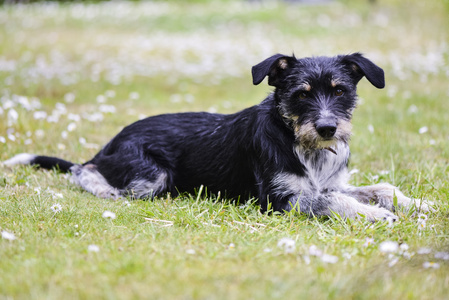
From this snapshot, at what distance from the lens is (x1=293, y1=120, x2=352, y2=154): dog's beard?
4378mm

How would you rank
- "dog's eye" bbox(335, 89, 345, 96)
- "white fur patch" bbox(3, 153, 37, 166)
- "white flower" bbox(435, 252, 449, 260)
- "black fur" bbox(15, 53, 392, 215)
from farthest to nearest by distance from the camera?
"white fur patch" bbox(3, 153, 37, 166)
"dog's eye" bbox(335, 89, 345, 96)
"black fur" bbox(15, 53, 392, 215)
"white flower" bbox(435, 252, 449, 260)

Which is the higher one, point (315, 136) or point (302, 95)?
point (302, 95)

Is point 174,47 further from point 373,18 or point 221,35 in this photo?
→ point 373,18

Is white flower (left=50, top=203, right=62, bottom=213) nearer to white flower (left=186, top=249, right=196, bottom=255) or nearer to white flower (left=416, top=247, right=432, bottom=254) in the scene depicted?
white flower (left=186, top=249, right=196, bottom=255)

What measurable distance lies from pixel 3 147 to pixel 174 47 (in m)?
11.2

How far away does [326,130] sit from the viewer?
4332mm

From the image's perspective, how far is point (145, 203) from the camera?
481 cm

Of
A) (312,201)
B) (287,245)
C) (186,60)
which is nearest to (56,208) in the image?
(287,245)

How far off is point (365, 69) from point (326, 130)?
76 centimetres

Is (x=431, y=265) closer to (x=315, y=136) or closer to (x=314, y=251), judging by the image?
(x=314, y=251)

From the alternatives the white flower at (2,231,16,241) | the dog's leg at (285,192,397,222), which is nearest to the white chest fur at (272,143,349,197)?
the dog's leg at (285,192,397,222)

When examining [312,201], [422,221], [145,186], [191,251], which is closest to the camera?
[191,251]

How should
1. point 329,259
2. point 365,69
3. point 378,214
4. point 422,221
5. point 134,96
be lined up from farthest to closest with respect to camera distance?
point 134,96 < point 365,69 < point 378,214 < point 422,221 < point 329,259

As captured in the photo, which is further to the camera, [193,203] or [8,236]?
[193,203]
